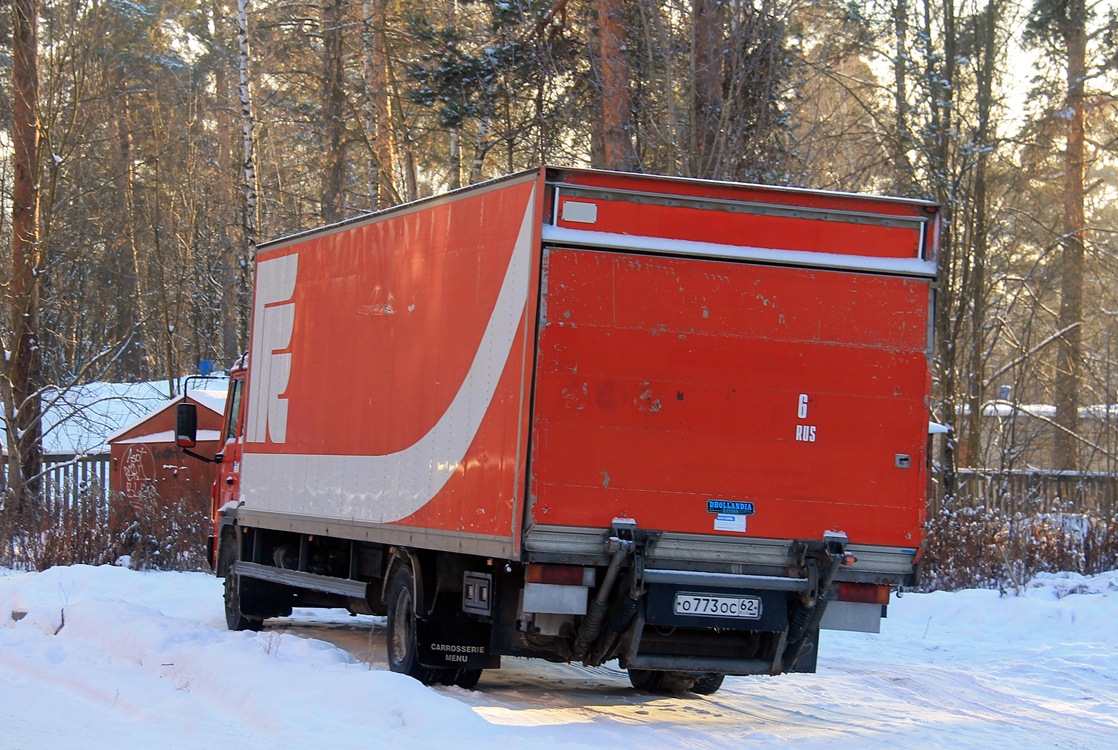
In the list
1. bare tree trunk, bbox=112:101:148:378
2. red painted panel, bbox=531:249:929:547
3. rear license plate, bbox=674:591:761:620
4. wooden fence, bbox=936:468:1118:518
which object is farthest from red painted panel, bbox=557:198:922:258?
bare tree trunk, bbox=112:101:148:378

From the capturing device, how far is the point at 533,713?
8461 mm

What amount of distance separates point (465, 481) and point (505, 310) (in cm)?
114

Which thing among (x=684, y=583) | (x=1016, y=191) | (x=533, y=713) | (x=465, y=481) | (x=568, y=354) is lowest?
(x=533, y=713)

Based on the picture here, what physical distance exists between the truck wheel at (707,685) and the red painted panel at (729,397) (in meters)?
2.19

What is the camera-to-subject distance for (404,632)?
376 inches

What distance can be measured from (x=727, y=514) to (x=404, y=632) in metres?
2.75

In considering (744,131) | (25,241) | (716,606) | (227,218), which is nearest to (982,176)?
(744,131)

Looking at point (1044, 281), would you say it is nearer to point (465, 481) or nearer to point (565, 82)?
point (565, 82)

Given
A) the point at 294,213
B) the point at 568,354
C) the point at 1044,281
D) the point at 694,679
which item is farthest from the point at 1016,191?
the point at 568,354

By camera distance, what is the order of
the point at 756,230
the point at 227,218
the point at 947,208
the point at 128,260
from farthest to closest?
the point at 128,260 < the point at 227,218 < the point at 947,208 < the point at 756,230

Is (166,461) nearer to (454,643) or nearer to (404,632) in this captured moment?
(404,632)

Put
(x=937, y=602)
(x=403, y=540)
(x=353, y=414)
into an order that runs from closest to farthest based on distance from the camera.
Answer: (x=403, y=540) → (x=353, y=414) → (x=937, y=602)

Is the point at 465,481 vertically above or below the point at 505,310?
below

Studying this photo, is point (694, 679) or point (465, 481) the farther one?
point (694, 679)
